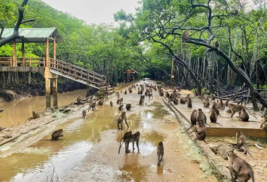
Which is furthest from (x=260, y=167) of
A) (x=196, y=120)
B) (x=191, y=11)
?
(x=191, y=11)

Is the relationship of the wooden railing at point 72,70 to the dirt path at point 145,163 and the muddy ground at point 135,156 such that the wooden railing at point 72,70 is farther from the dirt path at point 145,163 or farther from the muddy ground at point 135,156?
the dirt path at point 145,163

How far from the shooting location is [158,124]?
12047 millimetres

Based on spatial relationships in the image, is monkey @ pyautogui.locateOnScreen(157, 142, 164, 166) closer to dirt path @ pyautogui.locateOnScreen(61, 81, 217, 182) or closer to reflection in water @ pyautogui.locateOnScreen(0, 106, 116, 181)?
dirt path @ pyautogui.locateOnScreen(61, 81, 217, 182)

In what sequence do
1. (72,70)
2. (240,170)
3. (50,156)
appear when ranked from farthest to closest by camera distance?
(72,70), (50,156), (240,170)

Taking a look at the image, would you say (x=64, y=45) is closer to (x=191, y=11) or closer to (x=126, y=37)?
(x=126, y=37)

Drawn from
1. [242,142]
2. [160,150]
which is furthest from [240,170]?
[242,142]

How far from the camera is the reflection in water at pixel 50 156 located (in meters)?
6.21

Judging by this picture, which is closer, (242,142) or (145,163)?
(145,163)

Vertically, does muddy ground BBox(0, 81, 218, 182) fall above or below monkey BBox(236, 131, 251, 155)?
below

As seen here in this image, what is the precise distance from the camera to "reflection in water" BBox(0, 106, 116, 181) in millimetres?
6207

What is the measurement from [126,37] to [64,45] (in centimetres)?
1653

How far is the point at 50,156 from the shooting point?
7520 mm

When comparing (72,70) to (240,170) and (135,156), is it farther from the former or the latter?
(240,170)

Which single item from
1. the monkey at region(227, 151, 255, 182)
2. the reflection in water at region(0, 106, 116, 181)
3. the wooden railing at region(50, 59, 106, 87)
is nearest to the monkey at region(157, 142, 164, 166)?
the monkey at region(227, 151, 255, 182)
